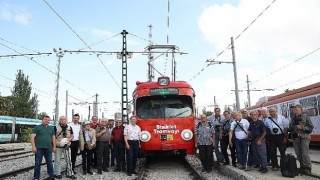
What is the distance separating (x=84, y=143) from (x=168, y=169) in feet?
10.8

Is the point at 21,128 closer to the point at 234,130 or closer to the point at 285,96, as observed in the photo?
the point at 285,96

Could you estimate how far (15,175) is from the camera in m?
12.2

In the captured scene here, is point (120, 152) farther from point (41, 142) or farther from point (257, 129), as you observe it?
point (257, 129)

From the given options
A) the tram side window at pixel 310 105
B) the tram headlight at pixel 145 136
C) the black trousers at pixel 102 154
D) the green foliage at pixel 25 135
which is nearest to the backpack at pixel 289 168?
the tram headlight at pixel 145 136

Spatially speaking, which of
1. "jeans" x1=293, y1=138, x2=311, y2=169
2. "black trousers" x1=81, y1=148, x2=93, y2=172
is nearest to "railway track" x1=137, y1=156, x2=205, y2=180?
"black trousers" x1=81, y1=148, x2=93, y2=172

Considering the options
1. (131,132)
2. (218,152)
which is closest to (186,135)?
(218,152)

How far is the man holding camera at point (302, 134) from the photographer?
9.48 meters

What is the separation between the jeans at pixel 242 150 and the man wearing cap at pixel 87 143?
4.58 m

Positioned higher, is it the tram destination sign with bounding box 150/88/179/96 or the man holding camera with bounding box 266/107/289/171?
the tram destination sign with bounding box 150/88/179/96

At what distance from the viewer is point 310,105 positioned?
18.9 meters

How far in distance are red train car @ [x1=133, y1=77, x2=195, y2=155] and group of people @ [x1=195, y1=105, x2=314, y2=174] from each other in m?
0.59

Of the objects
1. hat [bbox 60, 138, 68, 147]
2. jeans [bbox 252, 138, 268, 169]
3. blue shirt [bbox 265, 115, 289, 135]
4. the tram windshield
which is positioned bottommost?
jeans [bbox 252, 138, 268, 169]

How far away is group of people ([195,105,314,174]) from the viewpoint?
9.61 metres

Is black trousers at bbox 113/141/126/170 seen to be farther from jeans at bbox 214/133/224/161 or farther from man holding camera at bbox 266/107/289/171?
man holding camera at bbox 266/107/289/171
